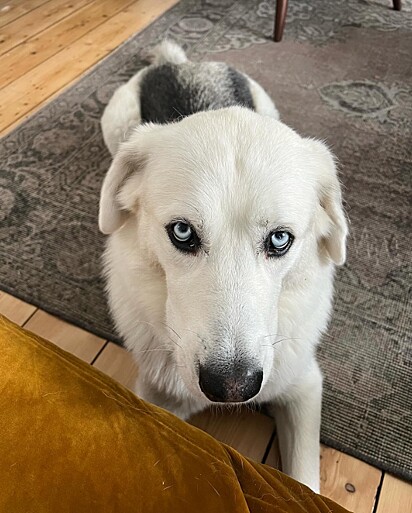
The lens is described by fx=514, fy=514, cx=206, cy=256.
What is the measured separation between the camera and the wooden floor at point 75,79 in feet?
4.50

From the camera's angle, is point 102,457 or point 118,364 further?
point 118,364

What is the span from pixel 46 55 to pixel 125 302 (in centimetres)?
238

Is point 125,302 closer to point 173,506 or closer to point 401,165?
point 173,506

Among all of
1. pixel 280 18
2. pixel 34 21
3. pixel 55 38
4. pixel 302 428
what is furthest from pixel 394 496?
pixel 34 21

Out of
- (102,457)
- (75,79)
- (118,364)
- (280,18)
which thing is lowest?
(118,364)

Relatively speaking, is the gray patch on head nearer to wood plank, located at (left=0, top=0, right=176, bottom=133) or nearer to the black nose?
wood plank, located at (left=0, top=0, right=176, bottom=133)

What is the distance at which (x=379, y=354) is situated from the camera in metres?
1.66

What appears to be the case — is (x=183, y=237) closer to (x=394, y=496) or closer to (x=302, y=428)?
(x=302, y=428)

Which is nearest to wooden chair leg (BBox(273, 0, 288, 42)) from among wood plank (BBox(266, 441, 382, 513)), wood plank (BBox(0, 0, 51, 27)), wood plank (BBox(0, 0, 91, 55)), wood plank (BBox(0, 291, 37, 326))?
wood plank (BBox(0, 0, 91, 55))

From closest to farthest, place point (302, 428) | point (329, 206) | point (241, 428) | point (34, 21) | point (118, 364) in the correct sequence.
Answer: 1. point (329, 206)
2. point (302, 428)
3. point (241, 428)
4. point (118, 364)
5. point (34, 21)

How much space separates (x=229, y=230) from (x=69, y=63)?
8.10ft

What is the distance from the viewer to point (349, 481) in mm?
1379

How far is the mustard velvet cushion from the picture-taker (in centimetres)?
80

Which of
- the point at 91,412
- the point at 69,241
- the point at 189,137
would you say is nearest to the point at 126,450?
the point at 91,412
